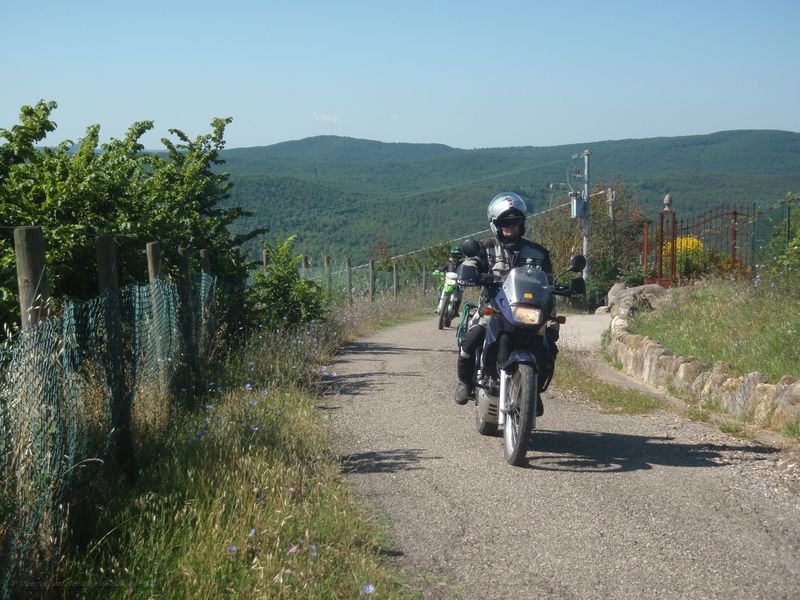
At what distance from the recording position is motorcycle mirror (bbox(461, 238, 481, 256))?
293 inches

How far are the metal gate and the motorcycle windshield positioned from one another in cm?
1325

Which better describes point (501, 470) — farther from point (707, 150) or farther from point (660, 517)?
point (707, 150)

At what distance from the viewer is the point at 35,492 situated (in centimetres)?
415

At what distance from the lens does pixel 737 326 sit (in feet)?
35.8

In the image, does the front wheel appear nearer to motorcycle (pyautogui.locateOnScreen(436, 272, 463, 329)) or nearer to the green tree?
the green tree

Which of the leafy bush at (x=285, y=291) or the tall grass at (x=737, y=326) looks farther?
the leafy bush at (x=285, y=291)

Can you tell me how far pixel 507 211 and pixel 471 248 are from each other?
0.40 meters

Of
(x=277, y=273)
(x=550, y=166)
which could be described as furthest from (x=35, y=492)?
(x=550, y=166)

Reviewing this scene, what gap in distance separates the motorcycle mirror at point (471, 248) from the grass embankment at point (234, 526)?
70.0 inches

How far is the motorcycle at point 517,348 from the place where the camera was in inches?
267

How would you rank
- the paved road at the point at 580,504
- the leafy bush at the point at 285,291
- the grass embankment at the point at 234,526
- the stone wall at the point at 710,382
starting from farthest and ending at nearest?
the leafy bush at the point at 285,291
the stone wall at the point at 710,382
the paved road at the point at 580,504
the grass embankment at the point at 234,526

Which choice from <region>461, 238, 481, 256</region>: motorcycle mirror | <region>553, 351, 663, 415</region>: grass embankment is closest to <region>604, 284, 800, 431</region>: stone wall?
<region>553, 351, 663, 415</region>: grass embankment

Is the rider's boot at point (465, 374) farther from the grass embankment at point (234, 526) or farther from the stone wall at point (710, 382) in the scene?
the stone wall at point (710, 382)

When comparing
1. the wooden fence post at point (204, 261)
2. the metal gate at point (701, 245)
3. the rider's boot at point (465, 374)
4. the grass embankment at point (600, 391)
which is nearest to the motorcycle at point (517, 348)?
the rider's boot at point (465, 374)
